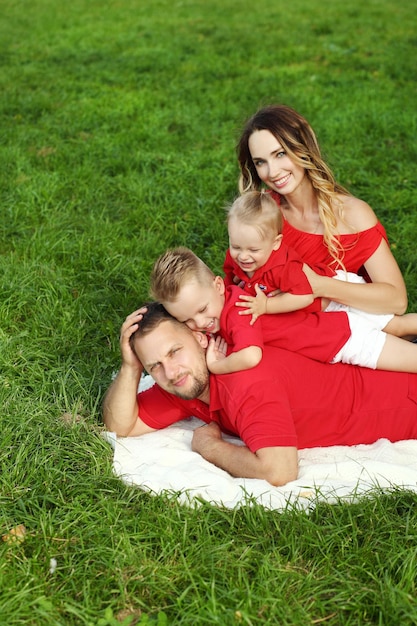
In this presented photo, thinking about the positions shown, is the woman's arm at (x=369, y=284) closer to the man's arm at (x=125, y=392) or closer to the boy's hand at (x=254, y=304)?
the boy's hand at (x=254, y=304)

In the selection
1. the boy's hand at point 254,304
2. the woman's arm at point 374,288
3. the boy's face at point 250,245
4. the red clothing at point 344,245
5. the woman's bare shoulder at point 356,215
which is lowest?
the woman's arm at point 374,288

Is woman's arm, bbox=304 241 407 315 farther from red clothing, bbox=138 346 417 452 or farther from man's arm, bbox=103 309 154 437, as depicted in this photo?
man's arm, bbox=103 309 154 437

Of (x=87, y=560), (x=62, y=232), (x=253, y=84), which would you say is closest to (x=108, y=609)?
(x=87, y=560)

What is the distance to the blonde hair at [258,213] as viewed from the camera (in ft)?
12.6

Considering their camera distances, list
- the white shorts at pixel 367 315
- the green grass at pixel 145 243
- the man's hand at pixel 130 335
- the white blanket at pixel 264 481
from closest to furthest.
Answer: the green grass at pixel 145 243, the white blanket at pixel 264 481, the man's hand at pixel 130 335, the white shorts at pixel 367 315

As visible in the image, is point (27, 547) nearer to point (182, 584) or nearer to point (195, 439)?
point (182, 584)

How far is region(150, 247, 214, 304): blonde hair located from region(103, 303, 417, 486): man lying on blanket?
14 centimetres

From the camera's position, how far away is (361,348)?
400 centimetres

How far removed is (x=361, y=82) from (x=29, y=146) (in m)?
4.26

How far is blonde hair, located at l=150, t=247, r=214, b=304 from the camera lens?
11.9 feet

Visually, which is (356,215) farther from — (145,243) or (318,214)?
(145,243)

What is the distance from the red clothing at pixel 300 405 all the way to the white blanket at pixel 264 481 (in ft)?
0.29

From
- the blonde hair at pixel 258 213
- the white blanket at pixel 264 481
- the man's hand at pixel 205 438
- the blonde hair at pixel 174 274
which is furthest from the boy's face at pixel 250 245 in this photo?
the white blanket at pixel 264 481

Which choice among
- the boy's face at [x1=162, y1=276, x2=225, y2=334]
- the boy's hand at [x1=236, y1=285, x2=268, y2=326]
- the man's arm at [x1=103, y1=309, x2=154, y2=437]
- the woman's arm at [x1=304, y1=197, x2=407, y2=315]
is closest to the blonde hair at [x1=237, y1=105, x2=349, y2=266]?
the woman's arm at [x1=304, y1=197, x2=407, y2=315]
